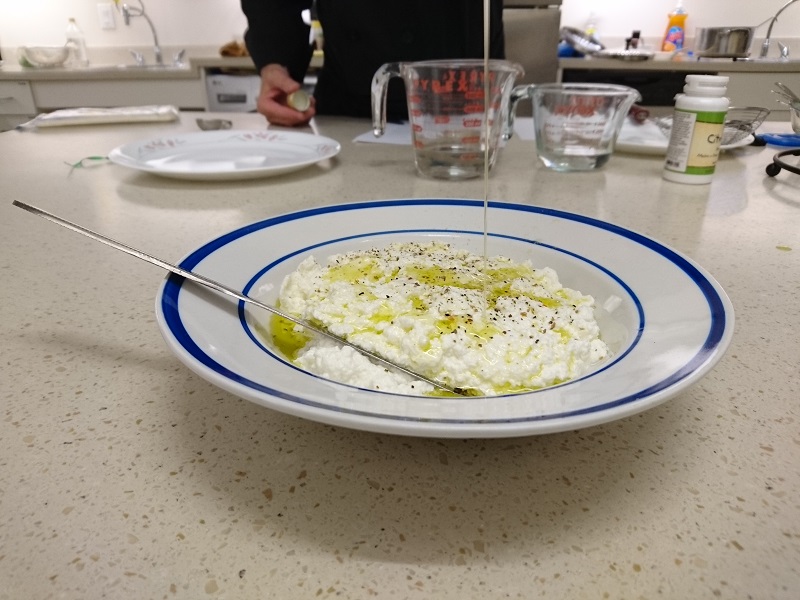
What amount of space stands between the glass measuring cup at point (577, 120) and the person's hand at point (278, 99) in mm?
693

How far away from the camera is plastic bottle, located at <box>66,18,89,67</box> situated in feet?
11.8

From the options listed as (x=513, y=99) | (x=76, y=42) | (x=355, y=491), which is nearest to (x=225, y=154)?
(x=513, y=99)

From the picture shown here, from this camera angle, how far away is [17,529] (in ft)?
1.03

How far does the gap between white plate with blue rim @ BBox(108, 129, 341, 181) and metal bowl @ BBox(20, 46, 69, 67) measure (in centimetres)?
282

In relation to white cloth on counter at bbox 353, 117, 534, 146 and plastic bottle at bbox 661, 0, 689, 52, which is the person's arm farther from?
plastic bottle at bbox 661, 0, 689, 52

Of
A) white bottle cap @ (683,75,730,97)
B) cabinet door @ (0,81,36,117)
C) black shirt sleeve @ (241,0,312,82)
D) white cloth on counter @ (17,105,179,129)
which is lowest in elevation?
cabinet door @ (0,81,36,117)

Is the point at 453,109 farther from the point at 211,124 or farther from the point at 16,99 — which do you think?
the point at 16,99

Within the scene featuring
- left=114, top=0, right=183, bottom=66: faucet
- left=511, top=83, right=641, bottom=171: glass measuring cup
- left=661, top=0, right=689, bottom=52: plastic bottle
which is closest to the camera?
left=511, top=83, right=641, bottom=171: glass measuring cup

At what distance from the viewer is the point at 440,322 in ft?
1.39

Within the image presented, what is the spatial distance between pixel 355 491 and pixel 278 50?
1549 mm

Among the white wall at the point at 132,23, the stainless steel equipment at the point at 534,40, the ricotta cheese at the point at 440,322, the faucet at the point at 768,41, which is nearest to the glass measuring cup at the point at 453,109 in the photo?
the ricotta cheese at the point at 440,322

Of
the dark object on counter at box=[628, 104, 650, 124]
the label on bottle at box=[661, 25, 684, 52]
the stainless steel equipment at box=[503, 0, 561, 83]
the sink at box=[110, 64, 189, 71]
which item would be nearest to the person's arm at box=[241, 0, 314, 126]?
the dark object on counter at box=[628, 104, 650, 124]

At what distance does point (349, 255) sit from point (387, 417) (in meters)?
0.30

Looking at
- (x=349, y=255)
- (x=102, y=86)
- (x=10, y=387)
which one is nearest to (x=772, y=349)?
(x=349, y=255)
